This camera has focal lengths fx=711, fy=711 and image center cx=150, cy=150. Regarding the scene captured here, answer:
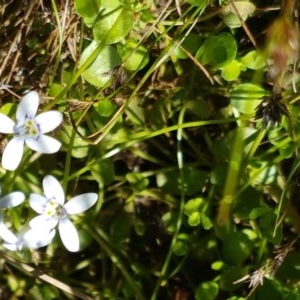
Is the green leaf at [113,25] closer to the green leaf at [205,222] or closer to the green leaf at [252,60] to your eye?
the green leaf at [252,60]

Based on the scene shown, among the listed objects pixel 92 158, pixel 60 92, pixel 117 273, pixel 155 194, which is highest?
pixel 60 92

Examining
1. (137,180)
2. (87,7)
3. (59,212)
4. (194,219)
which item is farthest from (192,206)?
(87,7)

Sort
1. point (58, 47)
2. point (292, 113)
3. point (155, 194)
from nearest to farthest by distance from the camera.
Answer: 1. point (292, 113)
2. point (58, 47)
3. point (155, 194)

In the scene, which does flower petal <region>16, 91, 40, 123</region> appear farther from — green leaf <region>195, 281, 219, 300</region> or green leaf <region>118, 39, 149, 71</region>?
green leaf <region>195, 281, 219, 300</region>

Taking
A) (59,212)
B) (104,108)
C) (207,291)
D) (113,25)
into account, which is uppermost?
(113,25)

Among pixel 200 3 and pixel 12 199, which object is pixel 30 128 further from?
pixel 200 3

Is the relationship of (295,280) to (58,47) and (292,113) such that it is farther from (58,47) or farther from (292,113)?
(58,47)

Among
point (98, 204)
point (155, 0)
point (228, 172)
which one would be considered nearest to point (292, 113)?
point (228, 172)
